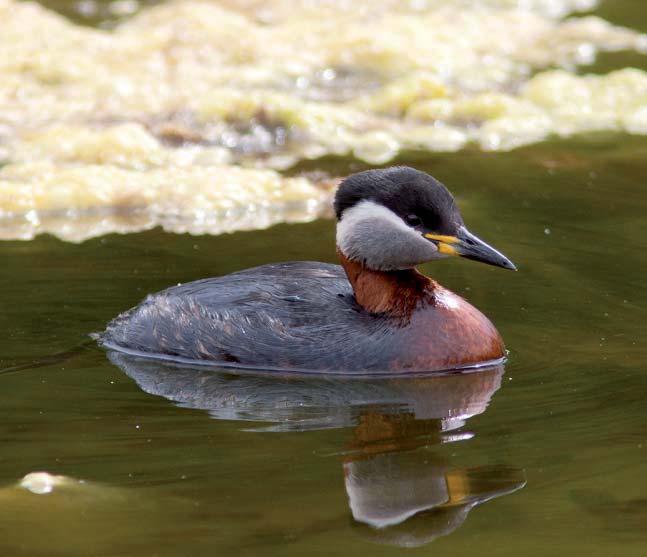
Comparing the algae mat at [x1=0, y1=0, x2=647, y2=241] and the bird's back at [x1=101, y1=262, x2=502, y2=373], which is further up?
the bird's back at [x1=101, y1=262, x2=502, y2=373]

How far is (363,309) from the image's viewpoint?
6387 millimetres

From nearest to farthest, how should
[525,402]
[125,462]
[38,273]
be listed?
[125,462]
[525,402]
[38,273]

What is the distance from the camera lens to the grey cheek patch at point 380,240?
623 cm

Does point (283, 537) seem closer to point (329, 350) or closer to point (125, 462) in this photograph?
point (125, 462)

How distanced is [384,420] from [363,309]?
0.99 meters

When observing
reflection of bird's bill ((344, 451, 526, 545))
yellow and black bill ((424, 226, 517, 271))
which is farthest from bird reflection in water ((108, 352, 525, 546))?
yellow and black bill ((424, 226, 517, 271))

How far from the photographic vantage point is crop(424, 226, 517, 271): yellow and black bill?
612 centimetres

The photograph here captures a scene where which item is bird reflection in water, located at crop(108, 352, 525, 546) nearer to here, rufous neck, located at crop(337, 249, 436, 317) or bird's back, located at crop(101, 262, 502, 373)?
bird's back, located at crop(101, 262, 502, 373)

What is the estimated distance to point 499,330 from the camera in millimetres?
6707

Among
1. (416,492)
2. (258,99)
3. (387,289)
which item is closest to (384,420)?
(416,492)

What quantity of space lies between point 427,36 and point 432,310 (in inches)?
301

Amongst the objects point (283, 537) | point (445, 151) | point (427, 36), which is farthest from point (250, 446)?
point (427, 36)

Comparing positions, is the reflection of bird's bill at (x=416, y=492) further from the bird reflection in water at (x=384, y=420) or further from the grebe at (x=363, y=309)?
the grebe at (x=363, y=309)

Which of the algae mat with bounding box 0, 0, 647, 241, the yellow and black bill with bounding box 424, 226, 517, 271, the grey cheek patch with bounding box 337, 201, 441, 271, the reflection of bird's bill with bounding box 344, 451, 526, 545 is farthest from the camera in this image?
the algae mat with bounding box 0, 0, 647, 241
